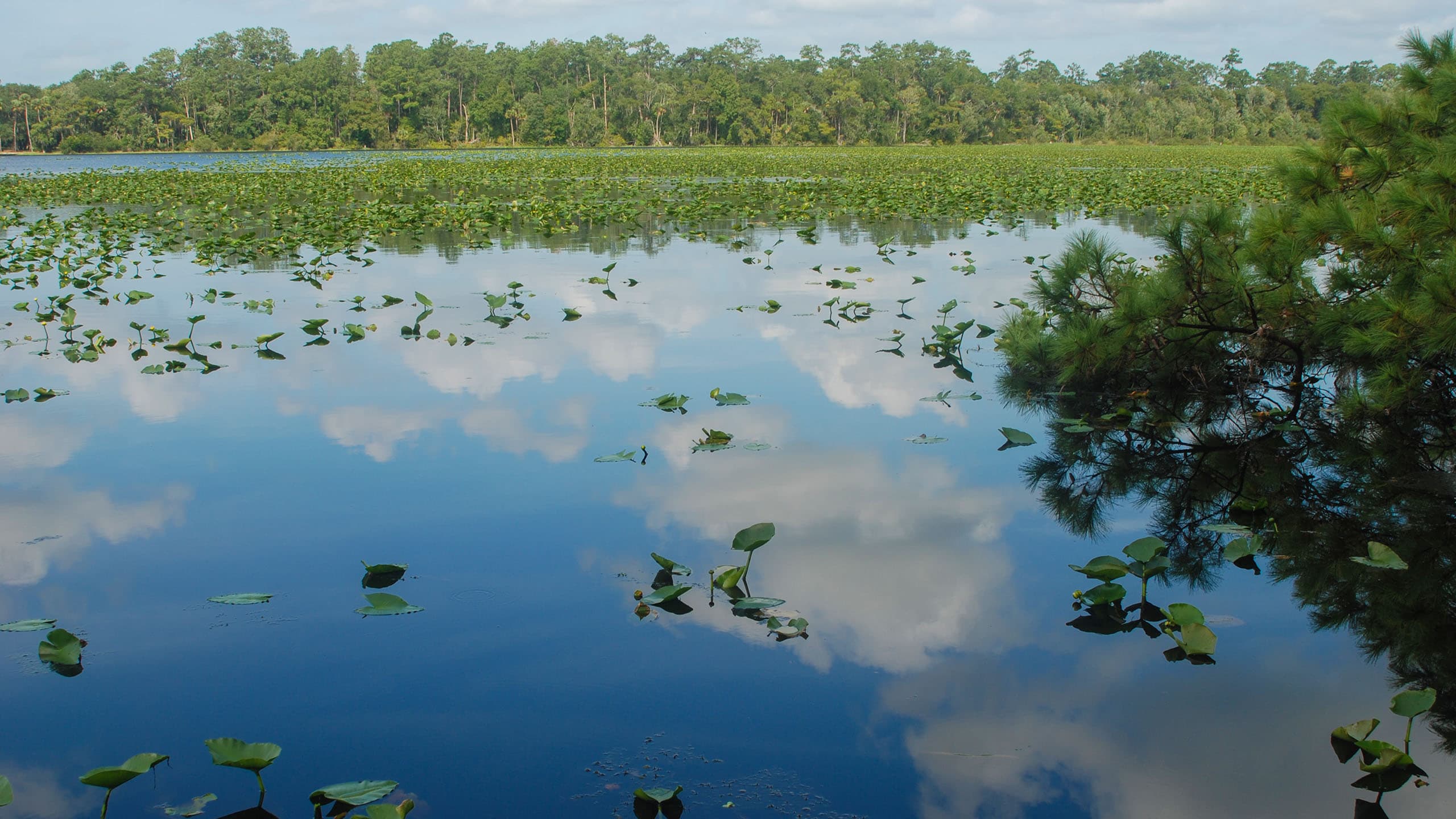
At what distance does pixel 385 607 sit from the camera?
306cm

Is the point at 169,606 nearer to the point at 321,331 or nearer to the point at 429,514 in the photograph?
the point at 429,514

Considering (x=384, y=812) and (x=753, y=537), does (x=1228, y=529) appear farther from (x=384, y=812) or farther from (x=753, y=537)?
(x=384, y=812)

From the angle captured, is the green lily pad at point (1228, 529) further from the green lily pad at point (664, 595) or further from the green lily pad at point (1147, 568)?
the green lily pad at point (664, 595)

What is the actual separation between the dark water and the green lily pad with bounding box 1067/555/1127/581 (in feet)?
0.27

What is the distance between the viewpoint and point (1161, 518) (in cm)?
387

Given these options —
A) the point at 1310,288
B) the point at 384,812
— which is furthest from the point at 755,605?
the point at 1310,288

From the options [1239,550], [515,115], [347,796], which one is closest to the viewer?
[347,796]

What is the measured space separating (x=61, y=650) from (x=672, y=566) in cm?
168

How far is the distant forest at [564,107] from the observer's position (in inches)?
2709

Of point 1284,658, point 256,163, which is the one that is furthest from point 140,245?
point 256,163

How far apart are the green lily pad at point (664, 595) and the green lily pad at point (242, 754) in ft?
3.85

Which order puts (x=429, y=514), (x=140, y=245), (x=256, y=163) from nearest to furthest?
(x=429, y=514), (x=140, y=245), (x=256, y=163)

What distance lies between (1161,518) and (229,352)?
5.52 metres

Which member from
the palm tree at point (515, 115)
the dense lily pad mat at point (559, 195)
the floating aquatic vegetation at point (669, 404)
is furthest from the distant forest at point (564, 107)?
the floating aquatic vegetation at point (669, 404)
